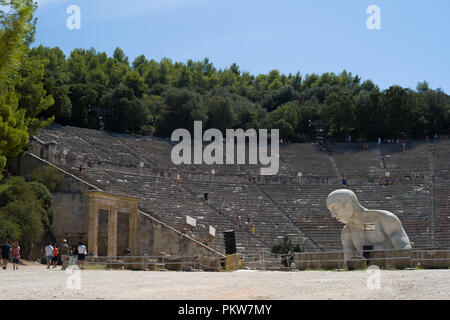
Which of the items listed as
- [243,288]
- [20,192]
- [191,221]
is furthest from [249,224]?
[243,288]

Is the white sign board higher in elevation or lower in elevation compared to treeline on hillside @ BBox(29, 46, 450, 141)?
lower

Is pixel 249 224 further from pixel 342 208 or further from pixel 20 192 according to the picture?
pixel 342 208

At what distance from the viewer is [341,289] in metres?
13.2

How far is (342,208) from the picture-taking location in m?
21.2

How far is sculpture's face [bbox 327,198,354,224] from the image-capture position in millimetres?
21156

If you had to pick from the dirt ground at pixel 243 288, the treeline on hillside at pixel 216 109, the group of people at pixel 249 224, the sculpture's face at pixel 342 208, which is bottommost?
the dirt ground at pixel 243 288

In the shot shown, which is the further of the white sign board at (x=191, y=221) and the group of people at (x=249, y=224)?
the group of people at (x=249, y=224)

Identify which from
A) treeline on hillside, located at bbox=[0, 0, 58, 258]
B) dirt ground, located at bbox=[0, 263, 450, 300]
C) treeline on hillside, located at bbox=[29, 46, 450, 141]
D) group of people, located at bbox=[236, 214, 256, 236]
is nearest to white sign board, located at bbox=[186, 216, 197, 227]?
group of people, located at bbox=[236, 214, 256, 236]

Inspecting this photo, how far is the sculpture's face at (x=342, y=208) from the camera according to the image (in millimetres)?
21156

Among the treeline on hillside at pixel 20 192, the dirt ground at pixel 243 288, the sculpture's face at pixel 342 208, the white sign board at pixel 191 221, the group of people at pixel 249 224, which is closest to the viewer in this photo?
the dirt ground at pixel 243 288

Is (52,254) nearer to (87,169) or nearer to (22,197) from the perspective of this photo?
(22,197)

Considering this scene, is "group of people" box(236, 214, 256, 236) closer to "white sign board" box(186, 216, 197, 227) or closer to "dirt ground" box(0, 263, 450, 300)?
"white sign board" box(186, 216, 197, 227)

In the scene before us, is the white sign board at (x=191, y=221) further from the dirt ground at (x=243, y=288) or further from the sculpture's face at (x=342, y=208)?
the dirt ground at (x=243, y=288)

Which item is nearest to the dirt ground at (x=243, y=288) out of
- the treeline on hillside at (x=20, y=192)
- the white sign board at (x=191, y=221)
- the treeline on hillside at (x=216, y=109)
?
the treeline on hillside at (x=20, y=192)
